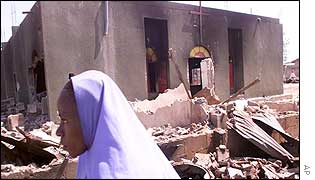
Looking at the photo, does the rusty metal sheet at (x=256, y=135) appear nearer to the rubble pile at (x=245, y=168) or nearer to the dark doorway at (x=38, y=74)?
the rubble pile at (x=245, y=168)

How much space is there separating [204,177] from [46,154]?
1.10 metres

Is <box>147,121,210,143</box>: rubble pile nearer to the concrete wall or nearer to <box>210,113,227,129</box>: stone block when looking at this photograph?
<box>210,113,227,129</box>: stone block

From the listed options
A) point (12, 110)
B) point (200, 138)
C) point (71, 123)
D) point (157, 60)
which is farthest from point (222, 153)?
point (71, 123)

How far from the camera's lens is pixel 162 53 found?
2477 millimetres

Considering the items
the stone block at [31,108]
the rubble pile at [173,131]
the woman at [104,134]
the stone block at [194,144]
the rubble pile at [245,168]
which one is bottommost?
the rubble pile at [245,168]

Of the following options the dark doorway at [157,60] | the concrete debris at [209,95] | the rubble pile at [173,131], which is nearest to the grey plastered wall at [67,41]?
the dark doorway at [157,60]

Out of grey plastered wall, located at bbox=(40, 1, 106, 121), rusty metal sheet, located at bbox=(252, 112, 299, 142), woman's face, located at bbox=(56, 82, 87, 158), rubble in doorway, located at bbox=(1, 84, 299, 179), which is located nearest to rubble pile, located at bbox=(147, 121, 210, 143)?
rubble in doorway, located at bbox=(1, 84, 299, 179)

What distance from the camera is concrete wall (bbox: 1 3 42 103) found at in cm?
210

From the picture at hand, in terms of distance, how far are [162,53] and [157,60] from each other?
0.58 feet

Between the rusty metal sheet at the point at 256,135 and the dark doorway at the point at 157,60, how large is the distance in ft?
2.60

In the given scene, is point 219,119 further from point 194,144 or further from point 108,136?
point 108,136

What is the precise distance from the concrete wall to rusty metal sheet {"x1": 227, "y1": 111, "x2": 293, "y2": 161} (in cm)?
173

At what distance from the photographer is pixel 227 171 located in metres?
2.35

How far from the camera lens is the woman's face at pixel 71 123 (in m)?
0.68
